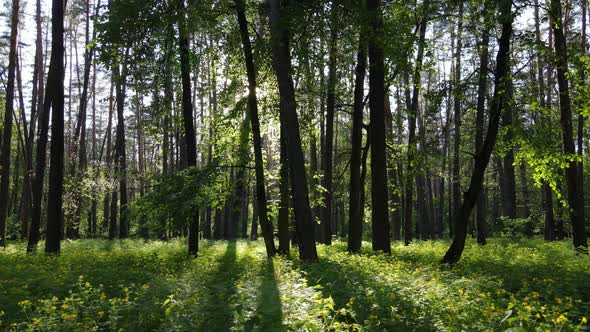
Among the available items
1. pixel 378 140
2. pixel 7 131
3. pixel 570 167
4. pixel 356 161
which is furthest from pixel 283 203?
pixel 7 131

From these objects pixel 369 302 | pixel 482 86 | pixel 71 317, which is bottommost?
pixel 369 302

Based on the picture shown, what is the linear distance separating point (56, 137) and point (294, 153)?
24.4 ft

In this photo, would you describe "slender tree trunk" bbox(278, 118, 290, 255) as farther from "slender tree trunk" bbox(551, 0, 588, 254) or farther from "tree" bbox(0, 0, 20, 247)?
"tree" bbox(0, 0, 20, 247)

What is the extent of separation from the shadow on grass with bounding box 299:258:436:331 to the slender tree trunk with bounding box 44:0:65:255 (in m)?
8.71

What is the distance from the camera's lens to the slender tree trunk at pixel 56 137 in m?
13.0

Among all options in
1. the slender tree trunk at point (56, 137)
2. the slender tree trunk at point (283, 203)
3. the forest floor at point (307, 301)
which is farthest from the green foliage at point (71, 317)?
the slender tree trunk at point (56, 137)

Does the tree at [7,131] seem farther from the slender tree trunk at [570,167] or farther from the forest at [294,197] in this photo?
the slender tree trunk at [570,167]

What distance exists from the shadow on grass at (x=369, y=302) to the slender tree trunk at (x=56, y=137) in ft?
28.6

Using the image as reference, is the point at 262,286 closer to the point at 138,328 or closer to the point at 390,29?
the point at 138,328

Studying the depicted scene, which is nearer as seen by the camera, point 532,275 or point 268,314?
point 268,314

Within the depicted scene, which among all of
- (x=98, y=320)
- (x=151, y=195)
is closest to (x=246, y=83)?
(x=151, y=195)

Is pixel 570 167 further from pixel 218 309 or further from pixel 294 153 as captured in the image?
pixel 218 309

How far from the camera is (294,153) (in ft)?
32.5

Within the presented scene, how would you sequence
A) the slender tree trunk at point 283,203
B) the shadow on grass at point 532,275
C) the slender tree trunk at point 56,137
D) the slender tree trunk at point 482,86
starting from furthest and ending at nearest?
the slender tree trunk at point 56,137
the slender tree trunk at point 283,203
the slender tree trunk at point 482,86
the shadow on grass at point 532,275
